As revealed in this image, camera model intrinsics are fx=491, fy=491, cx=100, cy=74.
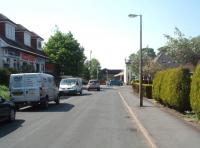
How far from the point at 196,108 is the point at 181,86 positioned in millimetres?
5386

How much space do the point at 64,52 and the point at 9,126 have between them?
192ft

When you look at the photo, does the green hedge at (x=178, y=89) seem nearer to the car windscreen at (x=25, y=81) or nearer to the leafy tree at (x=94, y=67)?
the car windscreen at (x=25, y=81)

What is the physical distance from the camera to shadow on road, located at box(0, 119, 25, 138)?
16.0 meters

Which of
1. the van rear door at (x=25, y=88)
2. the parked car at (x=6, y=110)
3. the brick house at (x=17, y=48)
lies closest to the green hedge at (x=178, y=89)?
the van rear door at (x=25, y=88)

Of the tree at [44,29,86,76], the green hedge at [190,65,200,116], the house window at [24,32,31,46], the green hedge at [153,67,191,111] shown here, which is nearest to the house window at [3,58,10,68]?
the house window at [24,32,31,46]

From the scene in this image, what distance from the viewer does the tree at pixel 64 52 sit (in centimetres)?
7650

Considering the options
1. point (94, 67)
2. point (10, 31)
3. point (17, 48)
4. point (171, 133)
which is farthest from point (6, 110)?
point (94, 67)

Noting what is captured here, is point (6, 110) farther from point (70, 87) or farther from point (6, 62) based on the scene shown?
point (6, 62)

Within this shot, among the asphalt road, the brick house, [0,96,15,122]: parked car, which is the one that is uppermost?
the brick house

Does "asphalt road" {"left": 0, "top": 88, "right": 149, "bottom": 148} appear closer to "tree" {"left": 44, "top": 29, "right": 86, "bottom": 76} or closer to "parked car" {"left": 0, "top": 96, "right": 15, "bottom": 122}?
"parked car" {"left": 0, "top": 96, "right": 15, "bottom": 122}

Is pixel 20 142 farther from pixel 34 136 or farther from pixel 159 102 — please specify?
pixel 159 102

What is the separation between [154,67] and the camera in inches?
3996

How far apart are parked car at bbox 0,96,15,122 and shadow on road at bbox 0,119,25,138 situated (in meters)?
0.23

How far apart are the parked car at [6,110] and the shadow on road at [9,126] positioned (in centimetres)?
23
